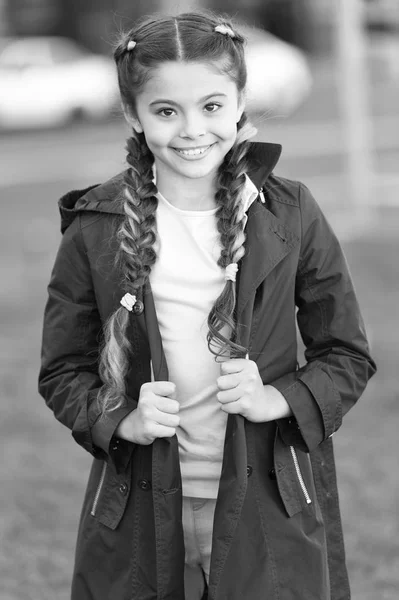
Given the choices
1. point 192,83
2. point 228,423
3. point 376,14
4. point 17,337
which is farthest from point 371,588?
point 376,14

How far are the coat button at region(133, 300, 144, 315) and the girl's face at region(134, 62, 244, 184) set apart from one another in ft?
1.01

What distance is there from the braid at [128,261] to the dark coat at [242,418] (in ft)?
0.10

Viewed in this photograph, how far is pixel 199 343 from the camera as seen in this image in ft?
7.86

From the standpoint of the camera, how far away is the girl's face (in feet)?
7.45

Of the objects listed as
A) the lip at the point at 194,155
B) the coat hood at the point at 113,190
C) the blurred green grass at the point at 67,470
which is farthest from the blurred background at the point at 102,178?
the lip at the point at 194,155

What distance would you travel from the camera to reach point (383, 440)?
4.69 metres

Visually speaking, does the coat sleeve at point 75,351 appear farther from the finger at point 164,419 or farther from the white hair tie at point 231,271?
the white hair tie at point 231,271

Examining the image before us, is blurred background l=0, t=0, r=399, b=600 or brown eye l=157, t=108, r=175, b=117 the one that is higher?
brown eye l=157, t=108, r=175, b=117

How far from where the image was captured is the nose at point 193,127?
2.29m

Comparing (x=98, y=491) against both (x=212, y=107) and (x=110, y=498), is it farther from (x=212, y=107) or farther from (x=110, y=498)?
(x=212, y=107)

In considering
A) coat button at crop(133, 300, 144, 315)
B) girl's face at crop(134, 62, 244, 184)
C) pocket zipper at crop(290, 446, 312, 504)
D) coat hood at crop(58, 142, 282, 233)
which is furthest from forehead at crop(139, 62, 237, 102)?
pocket zipper at crop(290, 446, 312, 504)

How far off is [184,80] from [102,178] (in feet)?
34.8

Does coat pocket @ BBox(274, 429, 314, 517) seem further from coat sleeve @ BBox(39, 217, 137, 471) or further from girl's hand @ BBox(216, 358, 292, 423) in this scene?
coat sleeve @ BBox(39, 217, 137, 471)

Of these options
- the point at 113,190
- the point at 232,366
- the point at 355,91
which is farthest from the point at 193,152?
the point at 355,91
